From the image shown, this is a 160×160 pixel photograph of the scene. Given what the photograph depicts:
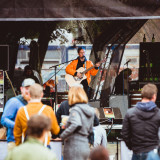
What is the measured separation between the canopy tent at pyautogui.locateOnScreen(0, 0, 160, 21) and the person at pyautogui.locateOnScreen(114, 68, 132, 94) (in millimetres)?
4337

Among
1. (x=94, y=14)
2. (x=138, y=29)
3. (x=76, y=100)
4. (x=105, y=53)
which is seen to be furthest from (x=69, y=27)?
(x=76, y=100)

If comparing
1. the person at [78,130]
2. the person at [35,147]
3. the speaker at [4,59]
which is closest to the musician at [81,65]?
the speaker at [4,59]

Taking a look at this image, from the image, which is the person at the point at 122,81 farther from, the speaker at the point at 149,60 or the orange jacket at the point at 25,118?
the orange jacket at the point at 25,118

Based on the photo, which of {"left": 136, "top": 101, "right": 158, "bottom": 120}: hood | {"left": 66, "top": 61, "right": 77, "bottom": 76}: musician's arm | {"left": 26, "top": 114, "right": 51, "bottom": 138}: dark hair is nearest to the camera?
{"left": 26, "top": 114, "right": 51, "bottom": 138}: dark hair

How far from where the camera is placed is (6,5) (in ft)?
19.9

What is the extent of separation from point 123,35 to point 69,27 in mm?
1584

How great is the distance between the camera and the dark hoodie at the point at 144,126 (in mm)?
4727

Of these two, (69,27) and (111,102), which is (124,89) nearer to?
(111,102)

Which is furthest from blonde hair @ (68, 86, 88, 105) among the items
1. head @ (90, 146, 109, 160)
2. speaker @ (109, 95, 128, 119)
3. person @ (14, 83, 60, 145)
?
speaker @ (109, 95, 128, 119)

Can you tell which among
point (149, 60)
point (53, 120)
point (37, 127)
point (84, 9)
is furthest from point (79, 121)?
point (149, 60)

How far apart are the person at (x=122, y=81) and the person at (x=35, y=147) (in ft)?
22.4

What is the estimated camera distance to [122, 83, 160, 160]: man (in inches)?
186

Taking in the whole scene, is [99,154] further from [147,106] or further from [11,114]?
[11,114]

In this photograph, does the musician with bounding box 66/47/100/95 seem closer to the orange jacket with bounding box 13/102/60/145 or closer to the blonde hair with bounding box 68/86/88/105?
the blonde hair with bounding box 68/86/88/105
